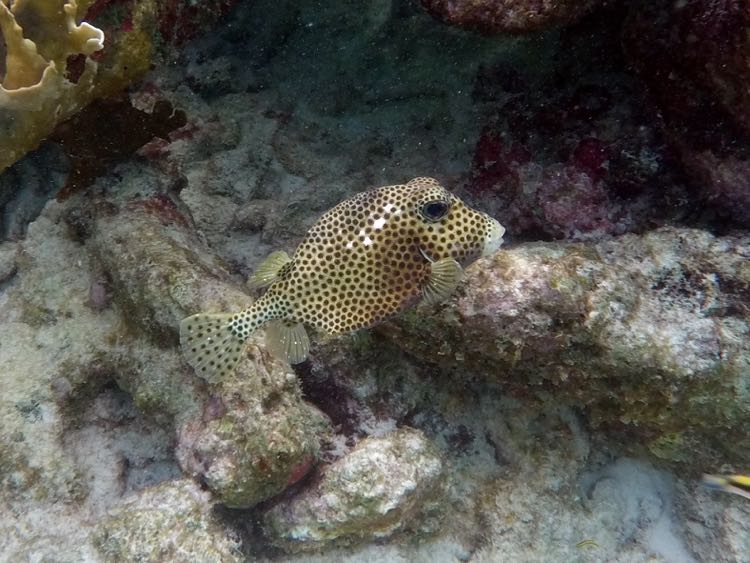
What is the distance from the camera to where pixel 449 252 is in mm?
3283

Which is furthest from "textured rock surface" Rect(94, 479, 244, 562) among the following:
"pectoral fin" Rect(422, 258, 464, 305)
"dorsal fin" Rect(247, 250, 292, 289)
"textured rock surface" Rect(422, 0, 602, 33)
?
"textured rock surface" Rect(422, 0, 602, 33)

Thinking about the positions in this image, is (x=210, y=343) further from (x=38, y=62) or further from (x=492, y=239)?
(x=38, y=62)

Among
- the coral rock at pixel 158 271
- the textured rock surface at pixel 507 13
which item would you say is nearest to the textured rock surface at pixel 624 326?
the coral rock at pixel 158 271

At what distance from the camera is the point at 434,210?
3.32 metres

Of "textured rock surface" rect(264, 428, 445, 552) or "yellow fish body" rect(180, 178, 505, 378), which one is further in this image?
"textured rock surface" rect(264, 428, 445, 552)

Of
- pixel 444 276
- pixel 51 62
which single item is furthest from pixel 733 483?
pixel 51 62

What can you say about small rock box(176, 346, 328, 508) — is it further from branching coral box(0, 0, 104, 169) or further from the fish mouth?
branching coral box(0, 0, 104, 169)

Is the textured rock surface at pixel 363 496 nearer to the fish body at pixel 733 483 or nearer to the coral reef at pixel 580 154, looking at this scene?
the fish body at pixel 733 483

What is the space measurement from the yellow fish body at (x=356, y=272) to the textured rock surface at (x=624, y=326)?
43cm

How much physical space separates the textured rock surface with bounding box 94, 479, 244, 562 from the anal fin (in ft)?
4.40

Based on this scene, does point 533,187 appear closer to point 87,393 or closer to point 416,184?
point 416,184

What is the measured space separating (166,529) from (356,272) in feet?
7.32

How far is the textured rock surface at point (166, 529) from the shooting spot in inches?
144

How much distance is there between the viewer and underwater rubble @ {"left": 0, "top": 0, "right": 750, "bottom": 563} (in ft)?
12.0
